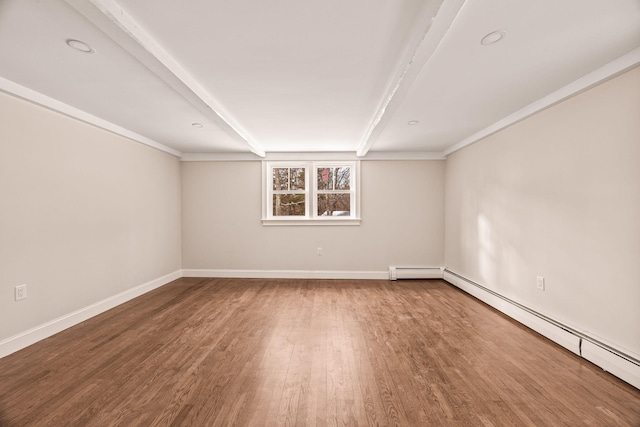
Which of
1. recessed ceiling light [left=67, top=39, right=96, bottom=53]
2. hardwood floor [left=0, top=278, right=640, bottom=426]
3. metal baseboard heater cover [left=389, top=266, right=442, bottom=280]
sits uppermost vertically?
recessed ceiling light [left=67, top=39, right=96, bottom=53]

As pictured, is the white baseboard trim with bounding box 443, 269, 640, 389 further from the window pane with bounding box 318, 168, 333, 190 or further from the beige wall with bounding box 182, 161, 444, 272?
the window pane with bounding box 318, 168, 333, 190

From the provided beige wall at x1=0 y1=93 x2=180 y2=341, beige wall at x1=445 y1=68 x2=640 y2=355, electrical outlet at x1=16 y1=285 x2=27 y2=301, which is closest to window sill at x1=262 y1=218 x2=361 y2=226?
beige wall at x1=0 y1=93 x2=180 y2=341

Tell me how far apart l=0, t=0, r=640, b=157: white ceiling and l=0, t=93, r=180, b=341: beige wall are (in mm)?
338

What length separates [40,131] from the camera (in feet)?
9.71

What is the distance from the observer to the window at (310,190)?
19.0 ft

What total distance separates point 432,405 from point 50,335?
11.6ft

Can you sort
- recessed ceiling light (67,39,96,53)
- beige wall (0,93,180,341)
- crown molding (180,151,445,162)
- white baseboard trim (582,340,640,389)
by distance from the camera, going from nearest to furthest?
recessed ceiling light (67,39,96,53) < white baseboard trim (582,340,640,389) < beige wall (0,93,180,341) < crown molding (180,151,445,162)

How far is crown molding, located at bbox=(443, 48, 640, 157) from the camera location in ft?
7.16

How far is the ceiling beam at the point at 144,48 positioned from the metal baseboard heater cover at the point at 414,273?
12.6 ft

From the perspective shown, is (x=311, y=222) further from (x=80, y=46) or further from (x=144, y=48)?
(x=80, y=46)

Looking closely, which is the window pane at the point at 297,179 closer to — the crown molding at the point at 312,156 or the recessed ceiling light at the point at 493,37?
the crown molding at the point at 312,156

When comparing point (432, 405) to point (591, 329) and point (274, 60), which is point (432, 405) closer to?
point (591, 329)

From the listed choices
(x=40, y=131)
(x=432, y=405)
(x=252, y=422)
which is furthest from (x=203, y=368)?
(x=40, y=131)

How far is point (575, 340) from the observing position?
8.54 ft
